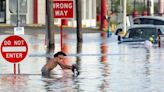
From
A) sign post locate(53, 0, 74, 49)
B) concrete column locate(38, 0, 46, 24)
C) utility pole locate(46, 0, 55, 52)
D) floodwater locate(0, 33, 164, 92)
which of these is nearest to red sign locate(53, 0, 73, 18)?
sign post locate(53, 0, 74, 49)

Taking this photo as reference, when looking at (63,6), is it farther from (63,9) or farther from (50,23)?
(50,23)

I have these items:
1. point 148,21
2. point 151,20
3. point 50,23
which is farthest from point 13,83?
point 148,21

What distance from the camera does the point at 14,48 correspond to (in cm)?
2006

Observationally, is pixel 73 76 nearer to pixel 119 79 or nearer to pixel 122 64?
pixel 119 79

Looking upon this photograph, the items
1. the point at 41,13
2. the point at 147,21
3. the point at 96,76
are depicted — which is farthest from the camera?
the point at 41,13

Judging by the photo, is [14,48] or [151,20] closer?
[14,48]

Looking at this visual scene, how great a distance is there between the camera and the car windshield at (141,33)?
39094 mm

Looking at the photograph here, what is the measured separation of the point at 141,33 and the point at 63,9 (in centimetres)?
858

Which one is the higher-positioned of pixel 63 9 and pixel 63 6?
pixel 63 6

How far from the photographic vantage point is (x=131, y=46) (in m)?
37.4

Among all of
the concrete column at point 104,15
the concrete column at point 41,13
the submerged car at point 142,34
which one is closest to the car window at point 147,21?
the submerged car at point 142,34

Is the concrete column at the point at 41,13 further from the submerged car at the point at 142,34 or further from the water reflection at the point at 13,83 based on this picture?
the water reflection at the point at 13,83

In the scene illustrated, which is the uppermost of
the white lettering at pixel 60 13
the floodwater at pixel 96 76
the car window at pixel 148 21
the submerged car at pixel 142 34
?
the white lettering at pixel 60 13

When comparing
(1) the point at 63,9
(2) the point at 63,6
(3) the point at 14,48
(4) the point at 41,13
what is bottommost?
(3) the point at 14,48
